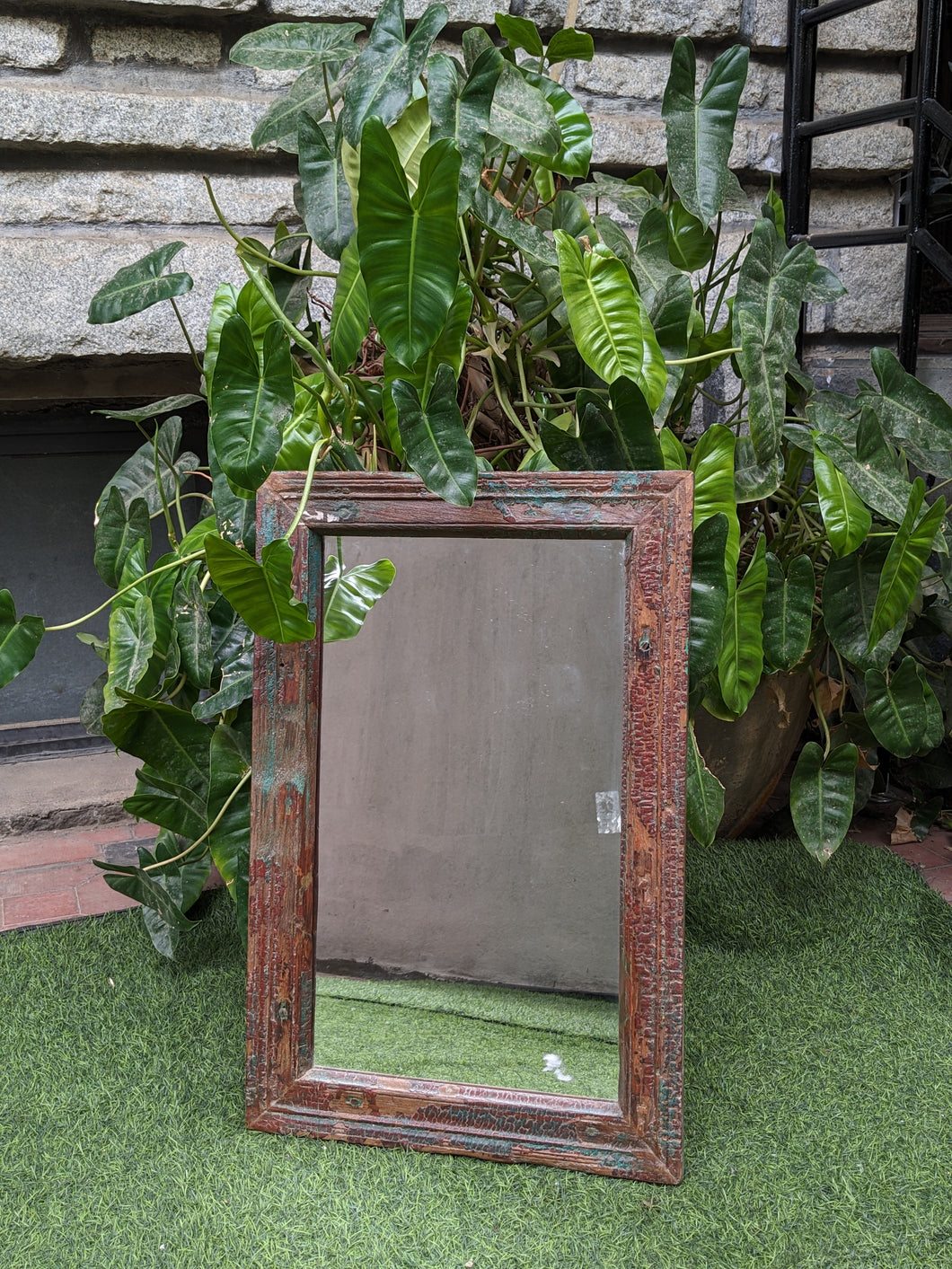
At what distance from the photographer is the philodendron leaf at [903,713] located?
157 cm

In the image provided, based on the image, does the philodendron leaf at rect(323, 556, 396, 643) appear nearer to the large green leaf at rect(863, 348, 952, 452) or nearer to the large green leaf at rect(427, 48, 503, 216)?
the large green leaf at rect(427, 48, 503, 216)

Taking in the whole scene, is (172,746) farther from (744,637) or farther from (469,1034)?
(744,637)

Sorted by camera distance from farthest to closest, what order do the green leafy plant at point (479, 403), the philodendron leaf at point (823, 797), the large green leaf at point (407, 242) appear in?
1. the philodendron leaf at point (823, 797)
2. the green leafy plant at point (479, 403)
3. the large green leaf at point (407, 242)

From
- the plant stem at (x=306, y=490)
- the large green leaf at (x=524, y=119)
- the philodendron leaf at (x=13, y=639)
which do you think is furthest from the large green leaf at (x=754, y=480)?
the philodendron leaf at (x=13, y=639)

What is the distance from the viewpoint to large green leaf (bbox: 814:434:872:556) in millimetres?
1349

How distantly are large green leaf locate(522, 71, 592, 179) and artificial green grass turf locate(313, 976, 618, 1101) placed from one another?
1081 mm

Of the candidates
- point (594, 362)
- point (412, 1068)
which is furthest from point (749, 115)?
point (412, 1068)

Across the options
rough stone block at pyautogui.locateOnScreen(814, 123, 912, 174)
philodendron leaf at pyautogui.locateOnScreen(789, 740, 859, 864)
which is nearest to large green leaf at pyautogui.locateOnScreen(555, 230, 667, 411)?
philodendron leaf at pyautogui.locateOnScreen(789, 740, 859, 864)

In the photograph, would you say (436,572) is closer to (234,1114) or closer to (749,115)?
(234,1114)

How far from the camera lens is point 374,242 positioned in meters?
0.99

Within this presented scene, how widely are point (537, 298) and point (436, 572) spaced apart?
20.5 inches

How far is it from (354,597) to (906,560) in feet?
2.34

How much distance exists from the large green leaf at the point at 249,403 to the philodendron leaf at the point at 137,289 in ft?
1.22

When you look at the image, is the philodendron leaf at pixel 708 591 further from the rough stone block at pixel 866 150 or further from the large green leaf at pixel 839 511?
the rough stone block at pixel 866 150
